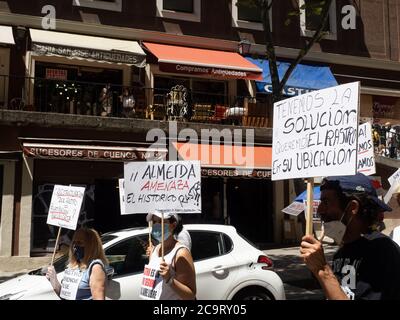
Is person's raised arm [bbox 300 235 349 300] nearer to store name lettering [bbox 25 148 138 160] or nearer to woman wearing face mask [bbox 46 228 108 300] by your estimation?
woman wearing face mask [bbox 46 228 108 300]

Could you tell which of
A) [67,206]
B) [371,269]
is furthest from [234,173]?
[371,269]

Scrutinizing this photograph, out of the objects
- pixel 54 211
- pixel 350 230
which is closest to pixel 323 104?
pixel 350 230

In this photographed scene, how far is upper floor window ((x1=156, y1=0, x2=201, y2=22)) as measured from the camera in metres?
17.5

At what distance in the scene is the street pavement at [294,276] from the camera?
9797mm

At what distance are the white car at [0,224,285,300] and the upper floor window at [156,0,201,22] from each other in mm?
12018

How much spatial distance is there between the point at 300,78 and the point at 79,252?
608 inches

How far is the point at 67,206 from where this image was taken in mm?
6090

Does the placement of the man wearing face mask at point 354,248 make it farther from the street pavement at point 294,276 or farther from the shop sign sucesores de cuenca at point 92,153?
the shop sign sucesores de cuenca at point 92,153

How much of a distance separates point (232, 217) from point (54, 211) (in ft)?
37.7

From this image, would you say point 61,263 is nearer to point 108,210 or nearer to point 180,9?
point 108,210

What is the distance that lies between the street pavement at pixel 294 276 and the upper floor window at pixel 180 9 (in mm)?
8583

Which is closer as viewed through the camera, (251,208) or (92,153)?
(92,153)

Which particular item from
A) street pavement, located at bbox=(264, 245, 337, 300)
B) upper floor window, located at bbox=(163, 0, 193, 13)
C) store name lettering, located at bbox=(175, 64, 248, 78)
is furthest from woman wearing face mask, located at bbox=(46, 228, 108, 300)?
upper floor window, located at bbox=(163, 0, 193, 13)

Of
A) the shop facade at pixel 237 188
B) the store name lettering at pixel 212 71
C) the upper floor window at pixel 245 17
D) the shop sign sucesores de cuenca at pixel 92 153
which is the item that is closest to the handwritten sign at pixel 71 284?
the shop sign sucesores de cuenca at pixel 92 153
